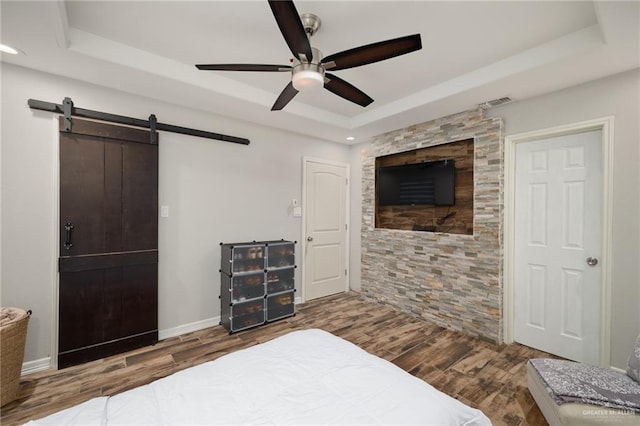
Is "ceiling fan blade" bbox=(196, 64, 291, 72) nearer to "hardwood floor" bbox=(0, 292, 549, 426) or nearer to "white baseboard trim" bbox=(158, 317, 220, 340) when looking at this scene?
"hardwood floor" bbox=(0, 292, 549, 426)

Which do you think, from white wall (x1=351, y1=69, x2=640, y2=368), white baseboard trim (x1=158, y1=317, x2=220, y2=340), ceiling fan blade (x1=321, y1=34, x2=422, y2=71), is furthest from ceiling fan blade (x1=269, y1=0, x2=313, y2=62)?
white baseboard trim (x1=158, y1=317, x2=220, y2=340)

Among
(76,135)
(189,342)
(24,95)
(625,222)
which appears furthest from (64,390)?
(625,222)

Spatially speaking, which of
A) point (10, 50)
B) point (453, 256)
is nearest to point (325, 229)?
point (453, 256)

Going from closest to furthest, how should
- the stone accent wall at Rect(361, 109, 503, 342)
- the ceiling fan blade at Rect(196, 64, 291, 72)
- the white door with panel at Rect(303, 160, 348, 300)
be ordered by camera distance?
1. the ceiling fan blade at Rect(196, 64, 291, 72)
2. the stone accent wall at Rect(361, 109, 503, 342)
3. the white door with panel at Rect(303, 160, 348, 300)

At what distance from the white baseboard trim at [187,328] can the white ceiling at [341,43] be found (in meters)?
2.49

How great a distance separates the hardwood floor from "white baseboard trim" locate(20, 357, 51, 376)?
5 cm

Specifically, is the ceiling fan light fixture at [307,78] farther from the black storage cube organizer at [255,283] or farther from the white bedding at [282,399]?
the black storage cube organizer at [255,283]

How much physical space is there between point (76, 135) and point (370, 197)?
3.58 metres

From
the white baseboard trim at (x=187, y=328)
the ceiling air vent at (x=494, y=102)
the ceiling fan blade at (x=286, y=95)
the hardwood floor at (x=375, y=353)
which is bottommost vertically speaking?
the hardwood floor at (x=375, y=353)

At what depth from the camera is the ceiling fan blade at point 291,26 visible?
4.27 ft

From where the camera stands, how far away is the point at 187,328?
126 inches

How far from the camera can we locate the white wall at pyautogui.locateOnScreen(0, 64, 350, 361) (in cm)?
233

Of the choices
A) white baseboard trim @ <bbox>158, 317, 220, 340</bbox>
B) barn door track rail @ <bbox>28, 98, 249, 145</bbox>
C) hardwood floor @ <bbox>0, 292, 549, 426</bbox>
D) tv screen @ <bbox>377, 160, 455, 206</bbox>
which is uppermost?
barn door track rail @ <bbox>28, 98, 249, 145</bbox>

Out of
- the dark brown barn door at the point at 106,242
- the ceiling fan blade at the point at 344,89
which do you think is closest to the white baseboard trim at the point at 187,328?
the dark brown barn door at the point at 106,242
